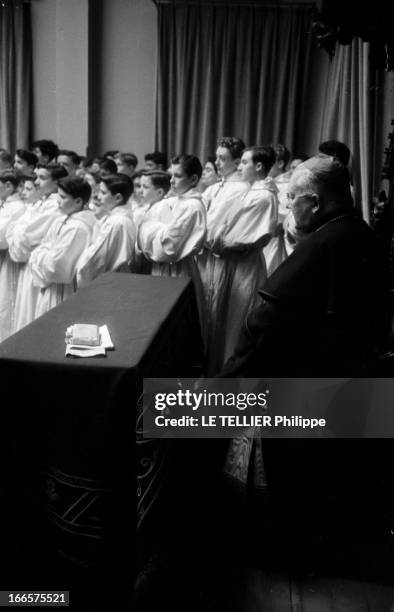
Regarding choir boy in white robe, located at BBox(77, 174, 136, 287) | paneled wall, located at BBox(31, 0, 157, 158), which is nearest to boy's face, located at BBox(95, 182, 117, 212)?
choir boy in white robe, located at BBox(77, 174, 136, 287)

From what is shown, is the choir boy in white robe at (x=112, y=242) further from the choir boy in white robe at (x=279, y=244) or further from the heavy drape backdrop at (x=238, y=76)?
the heavy drape backdrop at (x=238, y=76)

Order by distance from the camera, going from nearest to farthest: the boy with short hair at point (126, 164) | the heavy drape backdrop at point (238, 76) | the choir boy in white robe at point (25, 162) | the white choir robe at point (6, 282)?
1. the white choir robe at point (6, 282)
2. the choir boy in white robe at point (25, 162)
3. the boy with short hair at point (126, 164)
4. the heavy drape backdrop at point (238, 76)

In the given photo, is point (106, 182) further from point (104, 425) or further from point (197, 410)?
point (104, 425)

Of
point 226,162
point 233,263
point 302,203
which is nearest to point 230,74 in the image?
point 226,162

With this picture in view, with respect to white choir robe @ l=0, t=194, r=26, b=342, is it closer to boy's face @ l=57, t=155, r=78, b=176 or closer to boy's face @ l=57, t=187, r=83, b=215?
boy's face @ l=57, t=187, r=83, b=215

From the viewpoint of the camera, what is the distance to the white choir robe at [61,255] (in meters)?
4.11

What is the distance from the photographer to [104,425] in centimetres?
194

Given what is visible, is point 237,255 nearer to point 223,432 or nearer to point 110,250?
point 110,250

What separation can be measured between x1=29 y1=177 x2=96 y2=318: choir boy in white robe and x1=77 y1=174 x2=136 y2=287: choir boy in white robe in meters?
0.12

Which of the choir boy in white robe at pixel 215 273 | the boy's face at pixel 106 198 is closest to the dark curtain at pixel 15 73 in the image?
the boy's face at pixel 106 198

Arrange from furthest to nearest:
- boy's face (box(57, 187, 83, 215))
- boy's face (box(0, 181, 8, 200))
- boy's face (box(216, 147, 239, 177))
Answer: boy's face (box(0, 181, 8, 200)) < boy's face (box(216, 147, 239, 177)) < boy's face (box(57, 187, 83, 215))

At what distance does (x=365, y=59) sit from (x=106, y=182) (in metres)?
2.13

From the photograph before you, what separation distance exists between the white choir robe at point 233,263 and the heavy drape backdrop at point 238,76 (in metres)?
5.02

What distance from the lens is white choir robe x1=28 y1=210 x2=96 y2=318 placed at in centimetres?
411
